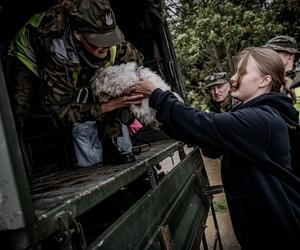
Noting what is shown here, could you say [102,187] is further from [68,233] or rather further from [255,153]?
[255,153]

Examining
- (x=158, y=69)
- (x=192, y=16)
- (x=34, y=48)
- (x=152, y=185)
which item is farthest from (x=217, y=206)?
(x=192, y=16)

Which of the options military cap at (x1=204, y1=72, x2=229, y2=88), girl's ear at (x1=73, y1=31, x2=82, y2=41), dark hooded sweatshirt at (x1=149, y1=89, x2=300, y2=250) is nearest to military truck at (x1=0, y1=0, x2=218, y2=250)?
dark hooded sweatshirt at (x1=149, y1=89, x2=300, y2=250)

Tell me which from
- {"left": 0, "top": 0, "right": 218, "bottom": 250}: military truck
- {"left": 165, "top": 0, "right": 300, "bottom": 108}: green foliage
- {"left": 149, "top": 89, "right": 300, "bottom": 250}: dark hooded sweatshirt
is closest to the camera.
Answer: {"left": 0, "top": 0, "right": 218, "bottom": 250}: military truck

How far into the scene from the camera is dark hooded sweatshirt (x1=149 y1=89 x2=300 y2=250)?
172 cm

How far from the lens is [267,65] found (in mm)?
1948

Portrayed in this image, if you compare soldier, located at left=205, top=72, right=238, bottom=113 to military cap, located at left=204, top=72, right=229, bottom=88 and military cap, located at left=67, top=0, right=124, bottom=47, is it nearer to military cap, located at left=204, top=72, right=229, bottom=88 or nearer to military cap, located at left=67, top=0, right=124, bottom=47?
military cap, located at left=204, top=72, right=229, bottom=88

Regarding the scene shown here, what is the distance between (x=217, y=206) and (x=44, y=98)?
169 inches

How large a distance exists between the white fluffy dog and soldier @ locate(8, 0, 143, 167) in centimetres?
5

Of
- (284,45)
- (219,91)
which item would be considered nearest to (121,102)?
(284,45)

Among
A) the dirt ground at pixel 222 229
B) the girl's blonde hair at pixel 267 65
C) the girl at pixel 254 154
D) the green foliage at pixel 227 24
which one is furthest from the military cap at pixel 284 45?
the green foliage at pixel 227 24

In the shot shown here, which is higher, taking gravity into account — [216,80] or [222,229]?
[216,80]

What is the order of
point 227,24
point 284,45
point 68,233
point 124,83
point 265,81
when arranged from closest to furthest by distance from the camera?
point 68,233, point 265,81, point 124,83, point 284,45, point 227,24

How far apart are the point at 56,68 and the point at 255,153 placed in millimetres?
1147

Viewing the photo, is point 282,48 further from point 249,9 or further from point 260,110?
point 249,9
